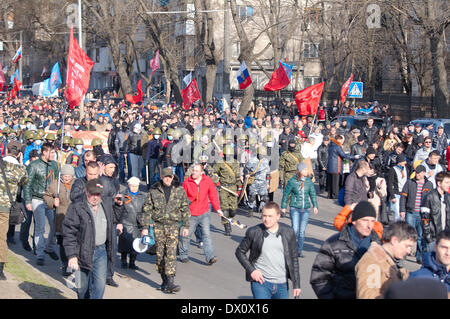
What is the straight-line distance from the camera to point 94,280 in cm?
Result: 758

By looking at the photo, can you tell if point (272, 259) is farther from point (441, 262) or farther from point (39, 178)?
point (39, 178)

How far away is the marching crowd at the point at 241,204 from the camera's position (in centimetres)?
544

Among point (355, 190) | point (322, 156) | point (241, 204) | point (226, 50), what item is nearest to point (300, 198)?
point (355, 190)

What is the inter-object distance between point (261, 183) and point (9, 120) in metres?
11.8

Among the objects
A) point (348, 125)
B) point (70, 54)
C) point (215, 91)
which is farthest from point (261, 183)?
point (215, 91)

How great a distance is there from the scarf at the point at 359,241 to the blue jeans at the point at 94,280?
9.81ft

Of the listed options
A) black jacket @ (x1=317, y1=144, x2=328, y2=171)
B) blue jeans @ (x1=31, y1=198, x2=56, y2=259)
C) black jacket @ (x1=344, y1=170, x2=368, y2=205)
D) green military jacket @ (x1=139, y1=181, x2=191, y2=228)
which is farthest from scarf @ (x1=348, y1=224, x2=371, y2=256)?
black jacket @ (x1=317, y1=144, x2=328, y2=171)

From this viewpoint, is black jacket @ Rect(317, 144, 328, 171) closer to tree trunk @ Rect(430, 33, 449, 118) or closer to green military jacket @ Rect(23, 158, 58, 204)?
green military jacket @ Rect(23, 158, 58, 204)

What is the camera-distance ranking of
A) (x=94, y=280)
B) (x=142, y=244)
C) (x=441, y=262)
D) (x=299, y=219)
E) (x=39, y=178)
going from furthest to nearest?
(x=299, y=219) → (x=39, y=178) → (x=142, y=244) → (x=94, y=280) → (x=441, y=262)

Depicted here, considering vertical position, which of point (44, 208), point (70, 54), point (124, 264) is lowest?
point (124, 264)

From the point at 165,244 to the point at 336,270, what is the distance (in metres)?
4.29

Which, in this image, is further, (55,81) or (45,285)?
(55,81)

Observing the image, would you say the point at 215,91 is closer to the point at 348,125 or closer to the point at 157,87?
the point at 157,87
